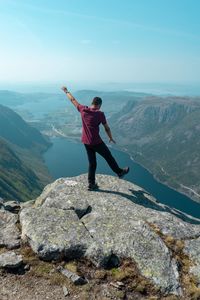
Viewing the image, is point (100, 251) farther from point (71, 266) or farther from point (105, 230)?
point (105, 230)

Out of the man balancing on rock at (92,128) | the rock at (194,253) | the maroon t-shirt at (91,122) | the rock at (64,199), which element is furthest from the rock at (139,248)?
the maroon t-shirt at (91,122)

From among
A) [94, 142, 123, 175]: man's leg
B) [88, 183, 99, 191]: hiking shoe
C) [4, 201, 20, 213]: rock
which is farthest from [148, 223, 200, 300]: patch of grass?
[4, 201, 20, 213]: rock

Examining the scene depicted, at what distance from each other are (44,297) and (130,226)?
614 cm

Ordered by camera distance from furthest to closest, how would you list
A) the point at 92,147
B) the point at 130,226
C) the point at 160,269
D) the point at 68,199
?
1. the point at 92,147
2. the point at 68,199
3. the point at 130,226
4. the point at 160,269

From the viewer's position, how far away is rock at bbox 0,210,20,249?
17438mm

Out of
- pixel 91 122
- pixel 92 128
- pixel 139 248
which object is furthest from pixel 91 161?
pixel 139 248

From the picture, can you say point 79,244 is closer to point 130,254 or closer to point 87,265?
point 87,265

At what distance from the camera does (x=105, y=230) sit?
1811 centimetres

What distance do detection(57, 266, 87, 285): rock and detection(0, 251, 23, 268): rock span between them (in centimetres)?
191

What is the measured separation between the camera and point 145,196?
25297 millimetres

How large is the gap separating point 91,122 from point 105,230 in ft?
23.4

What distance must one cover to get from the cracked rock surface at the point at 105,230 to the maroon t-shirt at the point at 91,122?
11.6 ft

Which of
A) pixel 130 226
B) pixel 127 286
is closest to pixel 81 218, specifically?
pixel 130 226

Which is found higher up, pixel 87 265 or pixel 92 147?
pixel 92 147
